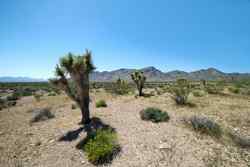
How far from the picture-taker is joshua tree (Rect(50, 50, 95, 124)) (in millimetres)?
10969

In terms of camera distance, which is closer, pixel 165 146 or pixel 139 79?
pixel 165 146

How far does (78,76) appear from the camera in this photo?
11055 millimetres

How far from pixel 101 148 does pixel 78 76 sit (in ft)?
16.2

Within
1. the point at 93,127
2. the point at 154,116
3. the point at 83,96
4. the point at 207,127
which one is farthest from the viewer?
the point at 83,96

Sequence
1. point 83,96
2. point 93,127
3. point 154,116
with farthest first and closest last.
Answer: point 83,96, point 154,116, point 93,127

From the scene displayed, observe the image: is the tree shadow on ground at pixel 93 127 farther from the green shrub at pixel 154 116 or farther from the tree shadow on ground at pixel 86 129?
the green shrub at pixel 154 116

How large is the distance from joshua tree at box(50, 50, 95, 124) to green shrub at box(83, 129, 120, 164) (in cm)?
333

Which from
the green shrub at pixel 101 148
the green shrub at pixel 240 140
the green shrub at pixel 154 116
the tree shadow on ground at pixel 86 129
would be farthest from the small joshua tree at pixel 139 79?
the green shrub at pixel 101 148

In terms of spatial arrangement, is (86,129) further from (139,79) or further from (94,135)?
(139,79)

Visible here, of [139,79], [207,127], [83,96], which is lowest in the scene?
[207,127]

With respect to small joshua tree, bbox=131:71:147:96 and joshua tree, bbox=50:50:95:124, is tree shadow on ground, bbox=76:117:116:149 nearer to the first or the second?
joshua tree, bbox=50:50:95:124

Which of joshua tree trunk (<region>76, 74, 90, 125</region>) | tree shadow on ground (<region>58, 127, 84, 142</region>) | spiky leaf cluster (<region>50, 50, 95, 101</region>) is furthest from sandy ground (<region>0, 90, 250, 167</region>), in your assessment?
spiky leaf cluster (<region>50, 50, 95, 101</region>)

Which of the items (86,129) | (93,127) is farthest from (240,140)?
(86,129)

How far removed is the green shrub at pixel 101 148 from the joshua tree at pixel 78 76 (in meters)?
3.33
